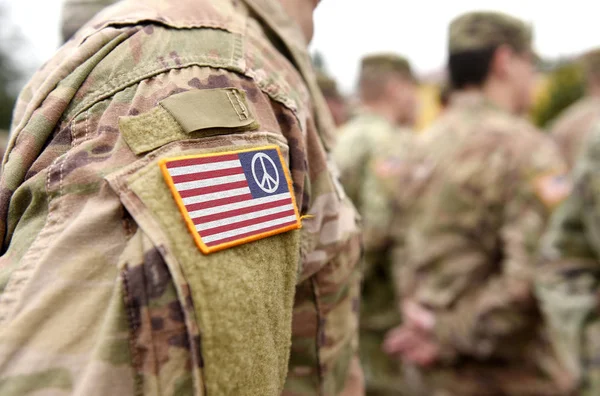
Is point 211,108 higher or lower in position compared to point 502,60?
higher

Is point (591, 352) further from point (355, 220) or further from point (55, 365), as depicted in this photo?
point (55, 365)

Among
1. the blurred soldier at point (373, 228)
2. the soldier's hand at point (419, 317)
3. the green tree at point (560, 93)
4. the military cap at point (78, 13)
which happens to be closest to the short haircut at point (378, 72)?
the blurred soldier at point (373, 228)

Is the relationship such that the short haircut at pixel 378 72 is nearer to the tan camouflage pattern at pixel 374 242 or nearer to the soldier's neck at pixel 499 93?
the tan camouflage pattern at pixel 374 242

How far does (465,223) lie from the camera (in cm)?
235

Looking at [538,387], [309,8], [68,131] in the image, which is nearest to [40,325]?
[68,131]

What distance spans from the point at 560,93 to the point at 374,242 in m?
8.86

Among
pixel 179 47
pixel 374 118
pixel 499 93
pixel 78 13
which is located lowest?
pixel 374 118

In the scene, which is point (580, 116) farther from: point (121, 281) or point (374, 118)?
point (121, 281)

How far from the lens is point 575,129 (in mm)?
4387

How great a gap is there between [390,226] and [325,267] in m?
2.43

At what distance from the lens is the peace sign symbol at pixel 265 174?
72 centimetres

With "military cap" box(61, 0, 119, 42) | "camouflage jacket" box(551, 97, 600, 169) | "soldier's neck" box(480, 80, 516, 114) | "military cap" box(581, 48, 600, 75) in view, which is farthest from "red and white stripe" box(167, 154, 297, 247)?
"military cap" box(581, 48, 600, 75)

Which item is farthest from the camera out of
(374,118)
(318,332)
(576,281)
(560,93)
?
(560,93)

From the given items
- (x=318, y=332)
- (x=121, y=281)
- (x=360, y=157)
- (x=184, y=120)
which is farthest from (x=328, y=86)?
(x=121, y=281)
